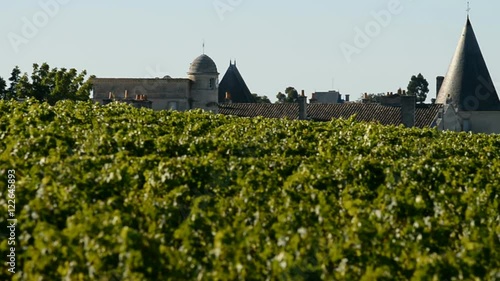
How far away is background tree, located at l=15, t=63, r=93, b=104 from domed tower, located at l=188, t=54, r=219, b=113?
10.7 m

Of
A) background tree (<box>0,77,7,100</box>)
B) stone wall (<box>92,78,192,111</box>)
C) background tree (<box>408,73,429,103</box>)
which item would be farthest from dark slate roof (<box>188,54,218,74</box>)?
background tree (<box>408,73,429,103</box>)

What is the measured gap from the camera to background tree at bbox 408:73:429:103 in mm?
122819

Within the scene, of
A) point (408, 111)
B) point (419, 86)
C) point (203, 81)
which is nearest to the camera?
point (408, 111)

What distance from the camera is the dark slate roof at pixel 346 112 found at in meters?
58.5

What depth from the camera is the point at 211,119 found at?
24.7 meters

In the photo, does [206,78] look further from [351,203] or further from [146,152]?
[351,203]

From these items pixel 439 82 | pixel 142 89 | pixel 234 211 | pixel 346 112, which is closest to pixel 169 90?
pixel 142 89

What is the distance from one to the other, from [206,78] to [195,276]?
209 ft

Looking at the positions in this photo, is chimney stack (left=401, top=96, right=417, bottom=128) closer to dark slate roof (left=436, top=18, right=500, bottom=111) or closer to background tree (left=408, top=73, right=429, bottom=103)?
dark slate roof (left=436, top=18, right=500, bottom=111)

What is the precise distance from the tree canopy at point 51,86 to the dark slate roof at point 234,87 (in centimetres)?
2060

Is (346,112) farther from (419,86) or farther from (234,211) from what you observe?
(419,86)

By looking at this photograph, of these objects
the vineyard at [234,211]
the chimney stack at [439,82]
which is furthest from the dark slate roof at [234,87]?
the vineyard at [234,211]

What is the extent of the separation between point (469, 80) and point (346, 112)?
12.6 m

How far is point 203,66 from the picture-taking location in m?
75.0
